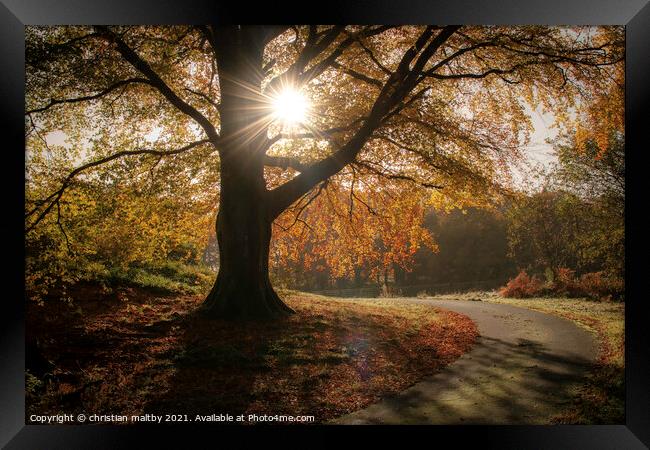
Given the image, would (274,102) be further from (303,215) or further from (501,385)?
(501,385)

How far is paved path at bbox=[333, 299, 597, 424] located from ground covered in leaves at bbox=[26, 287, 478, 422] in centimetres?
32

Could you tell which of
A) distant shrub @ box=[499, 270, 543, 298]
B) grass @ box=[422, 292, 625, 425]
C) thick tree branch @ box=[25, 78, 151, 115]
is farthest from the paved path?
thick tree branch @ box=[25, 78, 151, 115]

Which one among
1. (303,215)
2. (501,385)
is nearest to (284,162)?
(303,215)

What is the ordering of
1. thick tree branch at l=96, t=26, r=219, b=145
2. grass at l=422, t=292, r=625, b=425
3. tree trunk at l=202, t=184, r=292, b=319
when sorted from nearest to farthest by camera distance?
1. grass at l=422, t=292, r=625, b=425
2. thick tree branch at l=96, t=26, r=219, b=145
3. tree trunk at l=202, t=184, r=292, b=319

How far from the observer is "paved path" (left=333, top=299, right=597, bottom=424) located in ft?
15.4

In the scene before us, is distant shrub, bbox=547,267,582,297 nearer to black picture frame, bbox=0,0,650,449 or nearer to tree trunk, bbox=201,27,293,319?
black picture frame, bbox=0,0,650,449

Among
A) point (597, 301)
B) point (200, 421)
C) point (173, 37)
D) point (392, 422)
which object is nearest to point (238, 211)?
point (173, 37)

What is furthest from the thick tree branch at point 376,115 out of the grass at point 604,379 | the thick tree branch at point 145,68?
the grass at point 604,379

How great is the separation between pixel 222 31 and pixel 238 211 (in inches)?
142

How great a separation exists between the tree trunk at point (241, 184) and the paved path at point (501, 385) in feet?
11.7

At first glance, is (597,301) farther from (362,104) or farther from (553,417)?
(362,104)

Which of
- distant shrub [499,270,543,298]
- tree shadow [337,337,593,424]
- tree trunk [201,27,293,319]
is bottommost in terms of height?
tree shadow [337,337,593,424]

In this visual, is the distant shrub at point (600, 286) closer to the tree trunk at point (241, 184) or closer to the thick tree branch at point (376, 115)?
the thick tree branch at point (376, 115)

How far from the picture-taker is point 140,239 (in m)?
8.61
